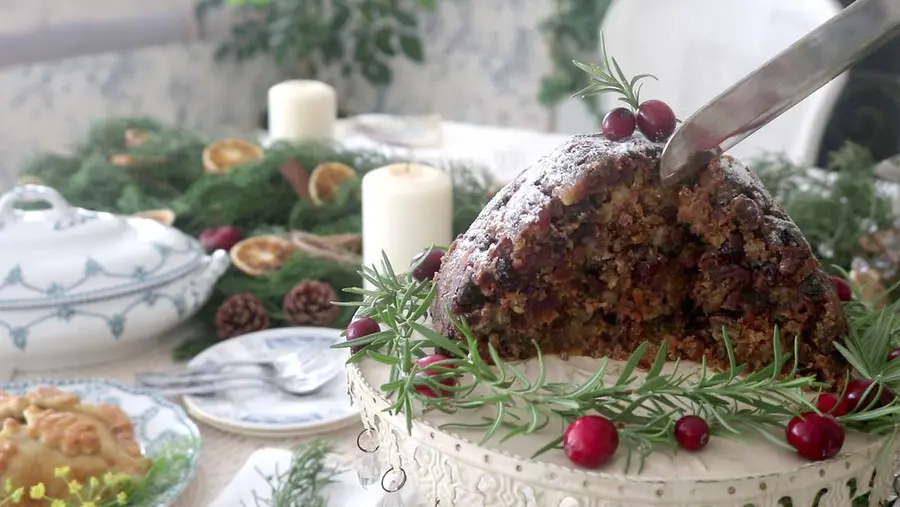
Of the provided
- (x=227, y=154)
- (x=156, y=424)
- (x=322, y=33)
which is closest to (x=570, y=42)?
(x=322, y=33)

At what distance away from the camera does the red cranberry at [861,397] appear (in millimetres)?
494

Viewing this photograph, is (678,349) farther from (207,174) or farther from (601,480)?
(207,174)

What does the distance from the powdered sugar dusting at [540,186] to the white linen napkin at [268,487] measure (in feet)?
0.93

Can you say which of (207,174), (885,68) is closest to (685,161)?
(207,174)

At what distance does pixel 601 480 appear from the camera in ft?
1.41

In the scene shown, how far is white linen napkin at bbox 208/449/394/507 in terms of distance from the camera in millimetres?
765

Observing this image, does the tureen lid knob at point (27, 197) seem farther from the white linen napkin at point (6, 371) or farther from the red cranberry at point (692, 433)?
the red cranberry at point (692, 433)

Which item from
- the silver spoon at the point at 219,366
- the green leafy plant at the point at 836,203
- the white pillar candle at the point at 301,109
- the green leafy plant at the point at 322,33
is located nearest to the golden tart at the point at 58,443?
the silver spoon at the point at 219,366

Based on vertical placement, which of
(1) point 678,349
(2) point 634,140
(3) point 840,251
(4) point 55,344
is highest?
(2) point 634,140

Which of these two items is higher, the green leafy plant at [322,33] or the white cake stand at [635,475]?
the white cake stand at [635,475]

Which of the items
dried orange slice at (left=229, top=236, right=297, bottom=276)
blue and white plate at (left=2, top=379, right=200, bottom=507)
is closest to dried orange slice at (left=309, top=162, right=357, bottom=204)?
dried orange slice at (left=229, top=236, right=297, bottom=276)

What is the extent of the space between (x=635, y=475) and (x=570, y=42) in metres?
2.79

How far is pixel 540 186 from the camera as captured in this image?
56cm

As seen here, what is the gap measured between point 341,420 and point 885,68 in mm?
2269
